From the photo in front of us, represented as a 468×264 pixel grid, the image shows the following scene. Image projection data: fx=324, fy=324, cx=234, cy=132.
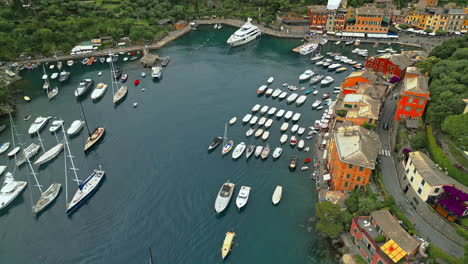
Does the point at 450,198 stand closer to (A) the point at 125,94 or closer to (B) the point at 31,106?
(A) the point at 125,94

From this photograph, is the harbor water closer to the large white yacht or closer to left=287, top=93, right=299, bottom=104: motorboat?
left=287, top=93, right=299, bottom=104: motorboat

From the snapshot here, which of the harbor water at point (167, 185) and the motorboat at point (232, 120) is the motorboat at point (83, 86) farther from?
the motorboat at point (232, 120)

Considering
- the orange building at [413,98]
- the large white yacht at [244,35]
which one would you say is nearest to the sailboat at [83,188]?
the orange building at [413,98]

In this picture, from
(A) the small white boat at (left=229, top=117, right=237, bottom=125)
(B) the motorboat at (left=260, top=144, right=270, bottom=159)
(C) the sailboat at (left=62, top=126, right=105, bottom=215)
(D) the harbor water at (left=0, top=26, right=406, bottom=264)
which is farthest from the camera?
(A) the small white boat at (left=229, top=117, right=237, bottom=125)

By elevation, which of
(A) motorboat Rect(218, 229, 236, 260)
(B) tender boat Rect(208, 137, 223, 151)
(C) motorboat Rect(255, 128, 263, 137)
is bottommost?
(A) motorboat Rect(218, 229, 236, 260)

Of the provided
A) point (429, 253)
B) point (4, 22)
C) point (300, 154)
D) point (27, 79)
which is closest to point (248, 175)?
point (300, 154)

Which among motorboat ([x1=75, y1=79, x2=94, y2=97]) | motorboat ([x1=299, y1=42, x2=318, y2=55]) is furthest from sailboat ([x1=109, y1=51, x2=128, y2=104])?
motorboat ([x1=299, y1=42, x2=318, y2=55])
